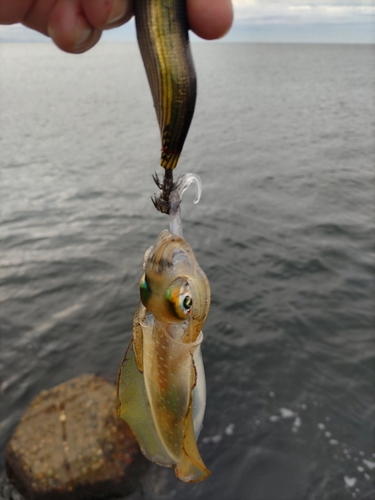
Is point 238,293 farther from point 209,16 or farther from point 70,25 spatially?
point 209,16

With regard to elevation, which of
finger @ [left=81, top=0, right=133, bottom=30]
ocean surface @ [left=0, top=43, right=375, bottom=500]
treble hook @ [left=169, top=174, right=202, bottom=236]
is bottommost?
ocean surface @ [left=0, top=43, right=375, bottom=500]

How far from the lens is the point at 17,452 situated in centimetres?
669

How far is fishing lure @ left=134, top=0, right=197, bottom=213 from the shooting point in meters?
1.79

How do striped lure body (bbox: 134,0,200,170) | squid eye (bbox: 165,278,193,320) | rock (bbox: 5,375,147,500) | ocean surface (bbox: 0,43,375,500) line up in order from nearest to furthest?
striped lure body (bbox: 134,0,200,170)
squid eye (bbox: 165,278,193,320)
rock (bbox: 5,375,147,500)
ocean surface (bbox: 0,43,375,500)

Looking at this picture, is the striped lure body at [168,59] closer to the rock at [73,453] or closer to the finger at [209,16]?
the finger at [209,16]

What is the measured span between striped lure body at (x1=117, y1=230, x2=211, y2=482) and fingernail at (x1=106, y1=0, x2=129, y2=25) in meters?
1.12

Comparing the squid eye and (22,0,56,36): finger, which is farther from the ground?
(22,0,56,36): finger

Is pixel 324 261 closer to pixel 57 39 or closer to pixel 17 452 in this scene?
pixel 17 452

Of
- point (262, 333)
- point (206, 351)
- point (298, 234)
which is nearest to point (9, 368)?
point (206, 351)

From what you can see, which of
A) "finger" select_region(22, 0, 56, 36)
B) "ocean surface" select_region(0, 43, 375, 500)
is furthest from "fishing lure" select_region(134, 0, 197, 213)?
"ocean surface" select_region(0, 43, 375, 500)

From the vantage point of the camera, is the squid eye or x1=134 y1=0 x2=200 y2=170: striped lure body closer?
x1=134 y1=0 x2=200 y2=170: striped lure body

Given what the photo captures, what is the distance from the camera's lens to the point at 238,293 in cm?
1229

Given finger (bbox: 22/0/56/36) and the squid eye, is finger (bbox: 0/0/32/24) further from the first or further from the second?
the squid eye

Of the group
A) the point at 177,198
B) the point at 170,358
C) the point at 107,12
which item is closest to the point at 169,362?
the point at 170,358
